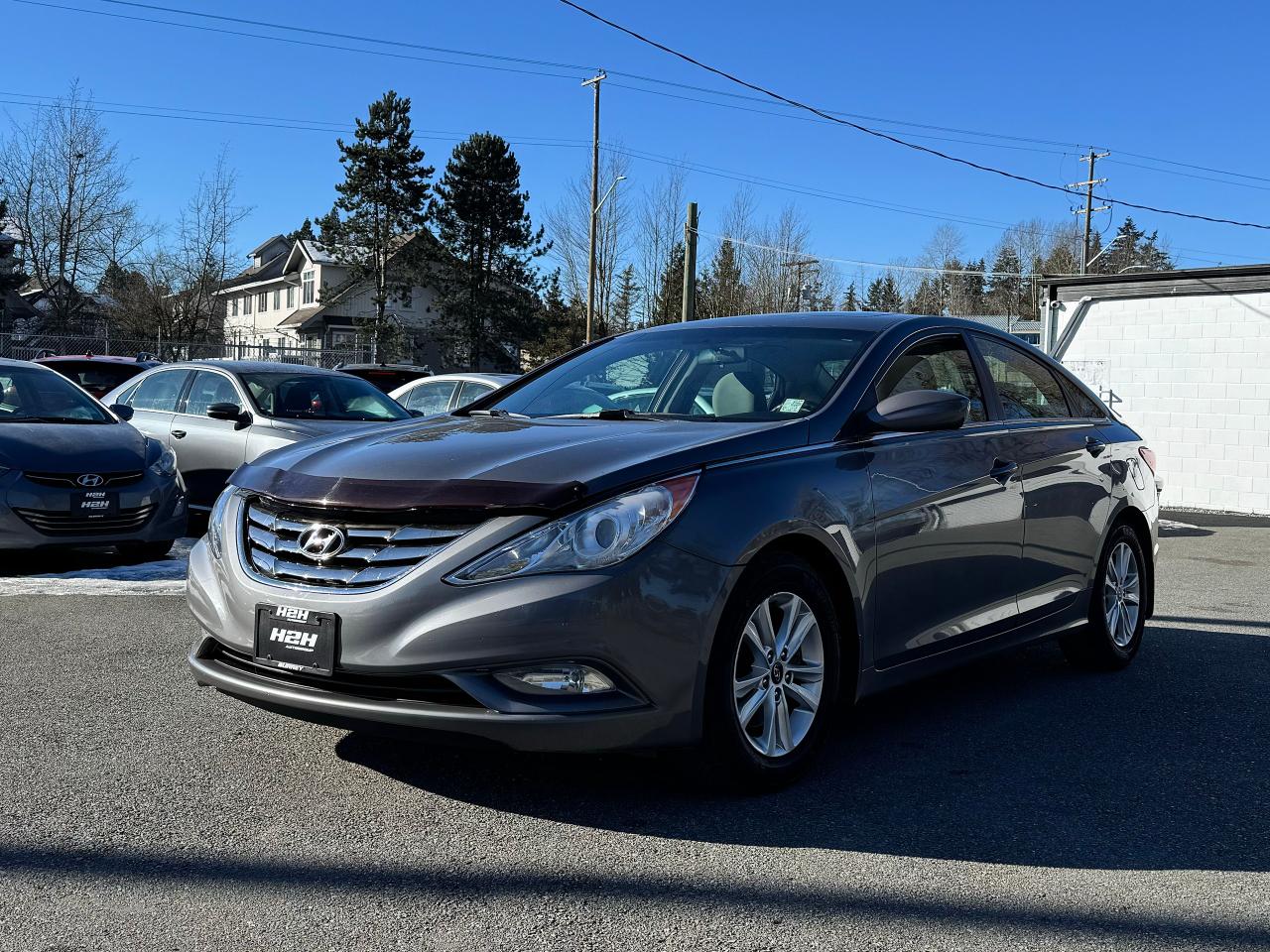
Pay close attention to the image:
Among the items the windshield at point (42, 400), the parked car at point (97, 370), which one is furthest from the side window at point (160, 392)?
the parked car at point (97, 370)

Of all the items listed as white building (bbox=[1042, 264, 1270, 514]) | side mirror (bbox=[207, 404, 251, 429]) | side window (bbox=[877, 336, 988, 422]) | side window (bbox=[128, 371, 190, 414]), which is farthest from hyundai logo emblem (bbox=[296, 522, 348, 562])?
white building (bbox=[1042, 264, 1270, 514])

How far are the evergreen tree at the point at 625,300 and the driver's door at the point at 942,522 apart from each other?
41008 mm

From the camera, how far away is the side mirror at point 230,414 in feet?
Result: 33.2

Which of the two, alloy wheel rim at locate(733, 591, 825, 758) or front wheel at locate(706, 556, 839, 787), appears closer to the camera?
front wheel at locate(706, 556, 839, 787)

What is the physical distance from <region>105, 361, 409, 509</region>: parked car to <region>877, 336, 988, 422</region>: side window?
6.14m

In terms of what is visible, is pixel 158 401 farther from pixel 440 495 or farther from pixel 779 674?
pixel 779 674

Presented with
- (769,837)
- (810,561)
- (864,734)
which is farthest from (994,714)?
(769,837)

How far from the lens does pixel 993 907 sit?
3176mm

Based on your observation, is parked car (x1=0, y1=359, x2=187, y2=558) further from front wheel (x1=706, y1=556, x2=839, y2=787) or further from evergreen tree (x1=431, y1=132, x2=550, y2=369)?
evergreen tree (x1=431, y1=132, x2=550, y2=369)

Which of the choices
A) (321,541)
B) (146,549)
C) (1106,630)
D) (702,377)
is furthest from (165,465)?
(1106,630)

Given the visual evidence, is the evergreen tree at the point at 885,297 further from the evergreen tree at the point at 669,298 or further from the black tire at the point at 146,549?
the black tire at the point at 146,549

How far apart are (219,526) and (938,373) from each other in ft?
9.42

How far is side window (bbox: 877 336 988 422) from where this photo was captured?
480 centimetres

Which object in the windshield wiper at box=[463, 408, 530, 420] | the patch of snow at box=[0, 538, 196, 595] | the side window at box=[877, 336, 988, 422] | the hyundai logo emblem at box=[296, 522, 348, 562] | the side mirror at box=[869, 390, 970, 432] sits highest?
the side window at box=[877, 336, 988, 422]
